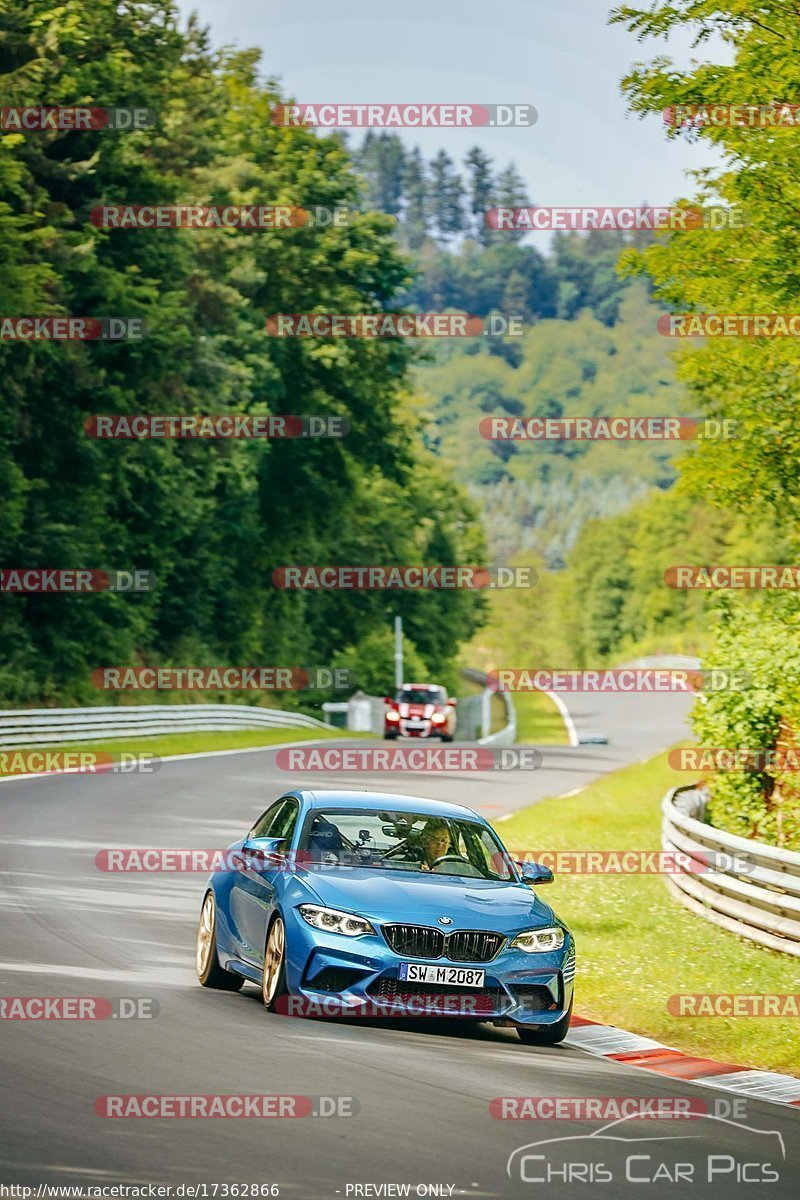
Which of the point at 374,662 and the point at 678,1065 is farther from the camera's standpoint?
the point at 374,662

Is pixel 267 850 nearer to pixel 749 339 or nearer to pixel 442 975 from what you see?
pixel 442 975

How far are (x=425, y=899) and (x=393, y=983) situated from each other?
1.96ft

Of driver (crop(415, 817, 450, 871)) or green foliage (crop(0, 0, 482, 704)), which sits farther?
green foliage (crop(0, 0, 482, 704))

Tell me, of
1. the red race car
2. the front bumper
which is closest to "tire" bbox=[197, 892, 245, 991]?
the front bumper

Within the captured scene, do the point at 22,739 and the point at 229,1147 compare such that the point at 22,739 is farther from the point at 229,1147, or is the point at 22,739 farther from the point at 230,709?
the point at 229,1147

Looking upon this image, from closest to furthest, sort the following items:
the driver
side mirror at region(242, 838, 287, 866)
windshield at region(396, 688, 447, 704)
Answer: side mirror at region(242, 838, 287, 866) < the driver < windshield at region(396, 688, 447, 704)

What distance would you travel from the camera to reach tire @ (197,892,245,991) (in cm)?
1208

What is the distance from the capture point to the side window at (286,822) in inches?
468

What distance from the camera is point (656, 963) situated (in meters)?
14.9

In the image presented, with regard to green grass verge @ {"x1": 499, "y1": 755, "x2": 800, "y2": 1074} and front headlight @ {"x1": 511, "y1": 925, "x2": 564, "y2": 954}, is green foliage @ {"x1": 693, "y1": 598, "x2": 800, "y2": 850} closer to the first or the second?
green grass verge @ {"x1": 499, "y1": 755, "x2": 800, "y2": 1074}

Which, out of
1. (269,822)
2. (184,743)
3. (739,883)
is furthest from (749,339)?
(184,743)

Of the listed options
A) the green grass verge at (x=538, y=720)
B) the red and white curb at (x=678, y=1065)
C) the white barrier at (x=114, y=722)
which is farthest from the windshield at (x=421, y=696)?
the red and white curb at (x=678, y=1065)

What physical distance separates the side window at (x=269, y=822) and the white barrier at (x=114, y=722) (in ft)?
76.9

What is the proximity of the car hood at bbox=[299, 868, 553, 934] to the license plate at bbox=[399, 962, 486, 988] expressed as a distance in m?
0.25
